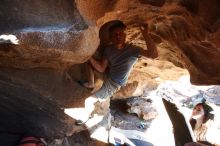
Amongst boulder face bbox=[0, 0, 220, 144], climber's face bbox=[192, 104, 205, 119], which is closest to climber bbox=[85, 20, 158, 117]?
boulder face bbox=[0, 0, 220, 144]

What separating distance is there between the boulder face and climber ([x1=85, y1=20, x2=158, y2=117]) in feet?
0.80

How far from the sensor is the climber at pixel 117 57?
16.6 ft

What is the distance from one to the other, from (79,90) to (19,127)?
3.82 feet

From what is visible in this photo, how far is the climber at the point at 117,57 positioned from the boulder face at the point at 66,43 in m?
0.24

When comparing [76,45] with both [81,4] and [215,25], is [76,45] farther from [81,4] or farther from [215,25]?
[215,25]

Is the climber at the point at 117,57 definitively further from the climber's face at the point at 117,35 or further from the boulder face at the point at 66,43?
the boulder face at the point at 66,43

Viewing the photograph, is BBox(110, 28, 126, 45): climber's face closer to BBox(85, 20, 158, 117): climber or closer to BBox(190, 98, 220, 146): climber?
BBox(85, 20, 158, 117): climber

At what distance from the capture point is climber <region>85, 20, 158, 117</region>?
505 cm

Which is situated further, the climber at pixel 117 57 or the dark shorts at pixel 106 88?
the dark shorts at pixel 106 88

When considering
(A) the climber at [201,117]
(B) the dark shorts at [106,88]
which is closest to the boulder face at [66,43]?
(B) the dark shorts at [106,88]

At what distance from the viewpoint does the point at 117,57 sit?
5.18m

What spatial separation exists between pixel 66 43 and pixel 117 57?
1.51 meters

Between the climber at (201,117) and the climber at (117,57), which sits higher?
the climber at (117,57)

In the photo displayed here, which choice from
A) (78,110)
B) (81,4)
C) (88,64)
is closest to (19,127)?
(78,110)
